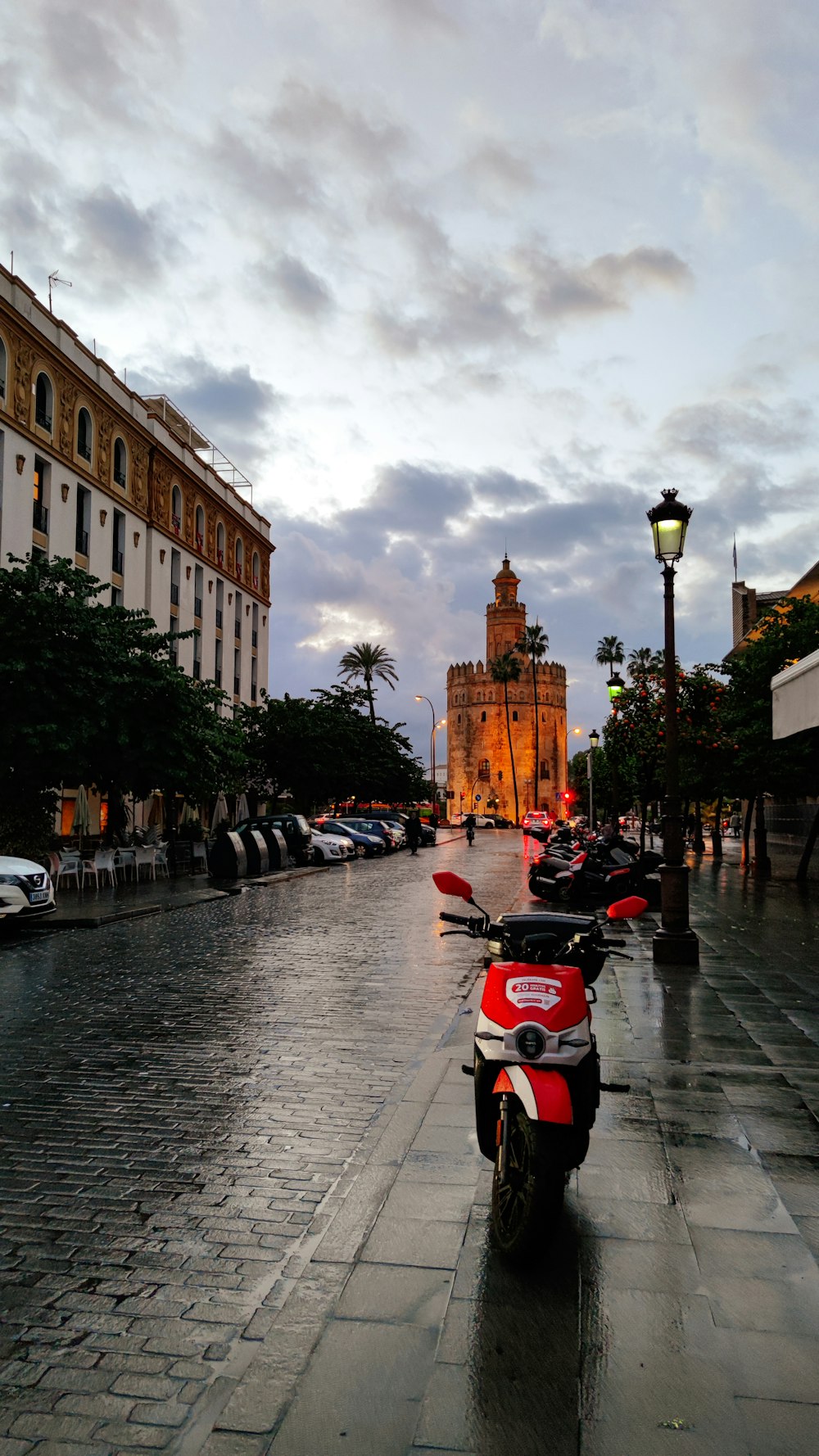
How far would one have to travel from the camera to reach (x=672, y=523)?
1095 centimetres

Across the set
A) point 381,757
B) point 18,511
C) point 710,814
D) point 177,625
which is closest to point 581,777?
point 381,757

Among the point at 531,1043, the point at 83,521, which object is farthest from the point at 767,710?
the point at 83,521

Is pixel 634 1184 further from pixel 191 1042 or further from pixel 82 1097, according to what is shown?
pixel 191 1042

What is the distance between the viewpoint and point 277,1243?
13.0 ft

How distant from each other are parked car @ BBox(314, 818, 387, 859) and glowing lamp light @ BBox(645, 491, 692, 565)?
28.1 m

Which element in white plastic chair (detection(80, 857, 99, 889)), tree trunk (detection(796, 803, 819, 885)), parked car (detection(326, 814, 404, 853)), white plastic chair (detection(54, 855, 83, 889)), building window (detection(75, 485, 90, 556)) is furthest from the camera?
parked car (detection(326, 814, 404, 853))

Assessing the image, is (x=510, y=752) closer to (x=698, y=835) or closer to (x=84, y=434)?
(x=698, y=835)

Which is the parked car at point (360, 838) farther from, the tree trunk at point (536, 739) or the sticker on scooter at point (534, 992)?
the tree trunk at point (536, 739)

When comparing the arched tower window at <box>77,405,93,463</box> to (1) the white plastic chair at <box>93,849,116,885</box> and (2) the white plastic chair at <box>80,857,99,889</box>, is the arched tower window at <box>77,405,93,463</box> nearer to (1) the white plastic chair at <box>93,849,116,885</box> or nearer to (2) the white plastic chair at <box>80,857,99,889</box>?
(2) the white plastic chair at <box>80,857,99,889</box>

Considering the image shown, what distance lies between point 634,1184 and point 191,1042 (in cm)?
400

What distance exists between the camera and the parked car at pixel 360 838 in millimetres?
38688

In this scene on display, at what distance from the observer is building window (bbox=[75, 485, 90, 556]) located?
114ft

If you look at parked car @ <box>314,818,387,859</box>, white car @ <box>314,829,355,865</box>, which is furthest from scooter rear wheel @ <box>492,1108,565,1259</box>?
parked car @ <box>314,818,387,859</box>

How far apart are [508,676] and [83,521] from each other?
8878cm
